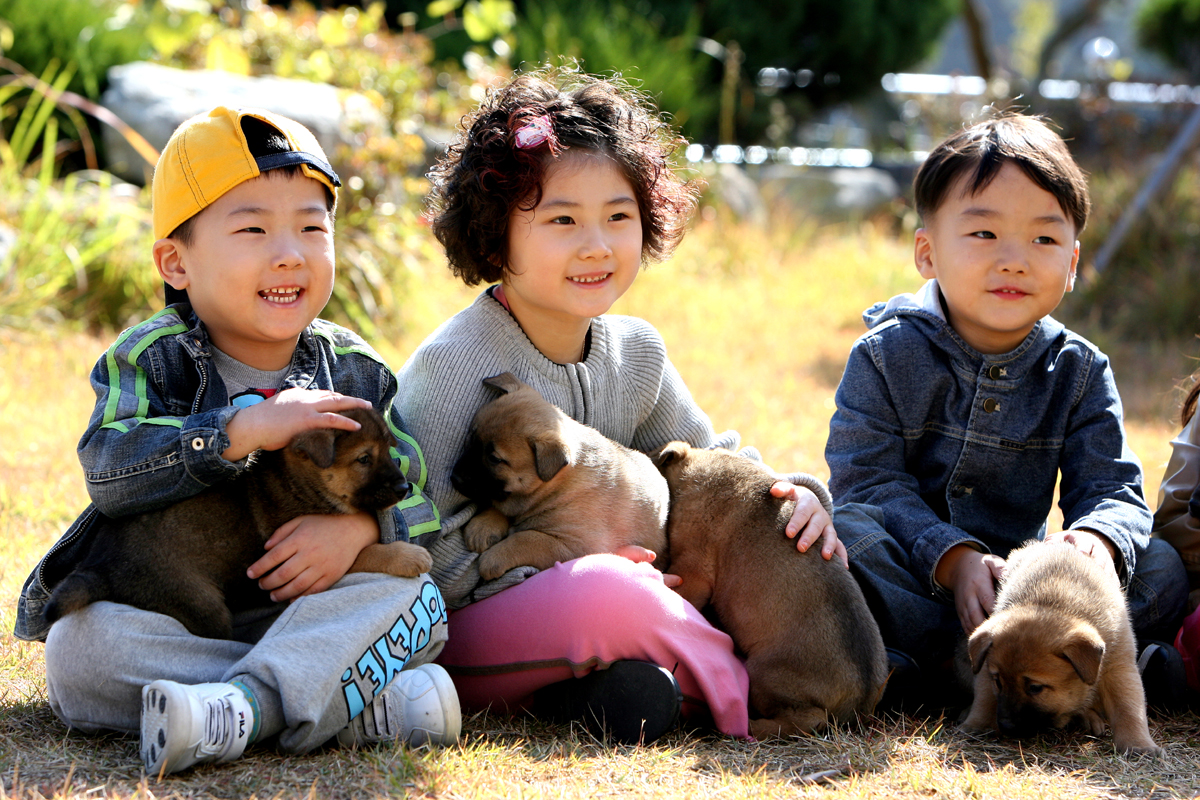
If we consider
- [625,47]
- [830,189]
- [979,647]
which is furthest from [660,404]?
[830,189]

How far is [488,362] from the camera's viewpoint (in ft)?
12.9

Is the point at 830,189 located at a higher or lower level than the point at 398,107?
higher

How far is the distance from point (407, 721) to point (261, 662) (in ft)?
1.53

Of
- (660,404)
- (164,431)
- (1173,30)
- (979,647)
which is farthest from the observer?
(1173,30)

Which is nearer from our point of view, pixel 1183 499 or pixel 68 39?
pixel 1183 499

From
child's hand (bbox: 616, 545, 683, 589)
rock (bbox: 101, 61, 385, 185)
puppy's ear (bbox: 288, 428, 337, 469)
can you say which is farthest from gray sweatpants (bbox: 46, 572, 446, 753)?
rock (bbox: 101, 61, 385, 185)

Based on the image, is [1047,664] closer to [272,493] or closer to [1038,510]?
[1038,510]

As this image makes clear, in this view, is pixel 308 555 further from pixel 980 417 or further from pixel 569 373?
pixel 980 417

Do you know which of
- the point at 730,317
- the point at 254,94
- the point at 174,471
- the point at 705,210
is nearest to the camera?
the point at 174,471

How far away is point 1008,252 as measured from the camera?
406 cm

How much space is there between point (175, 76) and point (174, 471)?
773 cm

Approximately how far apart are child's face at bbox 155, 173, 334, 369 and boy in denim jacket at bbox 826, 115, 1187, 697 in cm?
211

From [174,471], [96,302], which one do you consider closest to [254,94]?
[96,302]

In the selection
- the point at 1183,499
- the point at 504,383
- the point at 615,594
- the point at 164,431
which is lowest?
the point at 615,594
